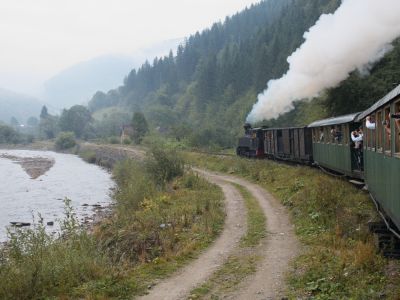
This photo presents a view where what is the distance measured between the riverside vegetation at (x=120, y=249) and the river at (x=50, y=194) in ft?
24.4

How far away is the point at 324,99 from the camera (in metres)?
42.7

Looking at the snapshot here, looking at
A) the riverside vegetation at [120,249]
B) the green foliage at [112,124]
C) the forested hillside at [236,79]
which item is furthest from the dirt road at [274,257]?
the green foliage at [112,124]

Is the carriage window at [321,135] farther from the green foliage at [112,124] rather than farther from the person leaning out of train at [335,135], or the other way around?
the green foliage at [112,124]

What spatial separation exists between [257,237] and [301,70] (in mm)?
18978

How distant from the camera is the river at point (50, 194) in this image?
33719 millimetres

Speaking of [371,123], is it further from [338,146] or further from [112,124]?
[112,124]

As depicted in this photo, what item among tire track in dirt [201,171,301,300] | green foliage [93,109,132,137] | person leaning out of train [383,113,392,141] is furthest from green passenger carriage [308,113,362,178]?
green foliage [93,109,132,137]

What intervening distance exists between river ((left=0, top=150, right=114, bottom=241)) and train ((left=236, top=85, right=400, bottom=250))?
1549cm

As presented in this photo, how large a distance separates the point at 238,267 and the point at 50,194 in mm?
35820

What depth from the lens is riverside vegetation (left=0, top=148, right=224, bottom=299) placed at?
1111 cm

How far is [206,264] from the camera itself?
1321 centimetres

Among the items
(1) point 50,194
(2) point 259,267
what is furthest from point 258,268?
(1) point 50,194

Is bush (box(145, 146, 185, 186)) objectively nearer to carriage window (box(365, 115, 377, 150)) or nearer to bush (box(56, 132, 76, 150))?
carriage window (box(365, 115, 377, 150))

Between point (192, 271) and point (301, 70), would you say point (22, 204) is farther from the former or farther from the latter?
point (192, 271)
